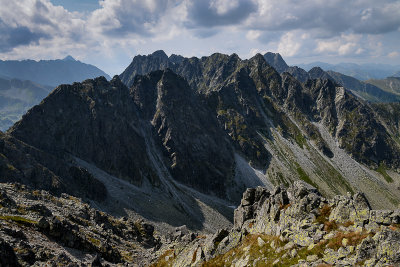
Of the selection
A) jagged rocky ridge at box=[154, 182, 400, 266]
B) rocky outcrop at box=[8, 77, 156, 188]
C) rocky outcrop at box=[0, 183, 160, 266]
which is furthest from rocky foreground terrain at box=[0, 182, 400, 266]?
rocky outcrop at box=[8, 77, 156, 188]

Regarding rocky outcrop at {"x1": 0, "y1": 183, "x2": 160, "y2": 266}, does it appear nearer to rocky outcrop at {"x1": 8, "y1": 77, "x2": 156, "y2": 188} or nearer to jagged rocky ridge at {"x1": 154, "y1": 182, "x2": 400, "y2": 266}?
jagged rocky ridge at {"x1": 154, "y1": 182, "x2": 400, "y2": 266}

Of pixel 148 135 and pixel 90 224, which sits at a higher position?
pixel 148 135

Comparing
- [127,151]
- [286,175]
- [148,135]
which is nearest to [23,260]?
[127,151]

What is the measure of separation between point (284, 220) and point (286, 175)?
181m

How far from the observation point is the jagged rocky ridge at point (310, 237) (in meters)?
17.5

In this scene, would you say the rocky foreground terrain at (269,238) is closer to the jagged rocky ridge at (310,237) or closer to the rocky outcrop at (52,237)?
the jagged rocky ridge at (310,237)

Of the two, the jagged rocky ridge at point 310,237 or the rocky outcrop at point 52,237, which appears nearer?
the jagged rocky ridge at point 310,237

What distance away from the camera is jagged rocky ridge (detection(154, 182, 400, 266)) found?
1753cm

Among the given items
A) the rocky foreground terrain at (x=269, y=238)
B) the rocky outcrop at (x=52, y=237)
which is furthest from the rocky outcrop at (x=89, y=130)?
the rocky foreground terrain at (x=269, y=238)

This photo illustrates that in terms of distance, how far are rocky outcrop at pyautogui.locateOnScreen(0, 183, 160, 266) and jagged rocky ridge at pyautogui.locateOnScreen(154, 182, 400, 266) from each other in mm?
18239

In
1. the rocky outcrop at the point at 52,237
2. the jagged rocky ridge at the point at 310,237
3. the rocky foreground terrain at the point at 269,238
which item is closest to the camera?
the jagged rocky ridge at the point at 310,237

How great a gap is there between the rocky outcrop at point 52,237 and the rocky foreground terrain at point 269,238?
5.6 inches

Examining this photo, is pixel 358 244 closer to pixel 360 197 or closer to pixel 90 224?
pixel 360 197

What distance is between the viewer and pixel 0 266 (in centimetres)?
2688
